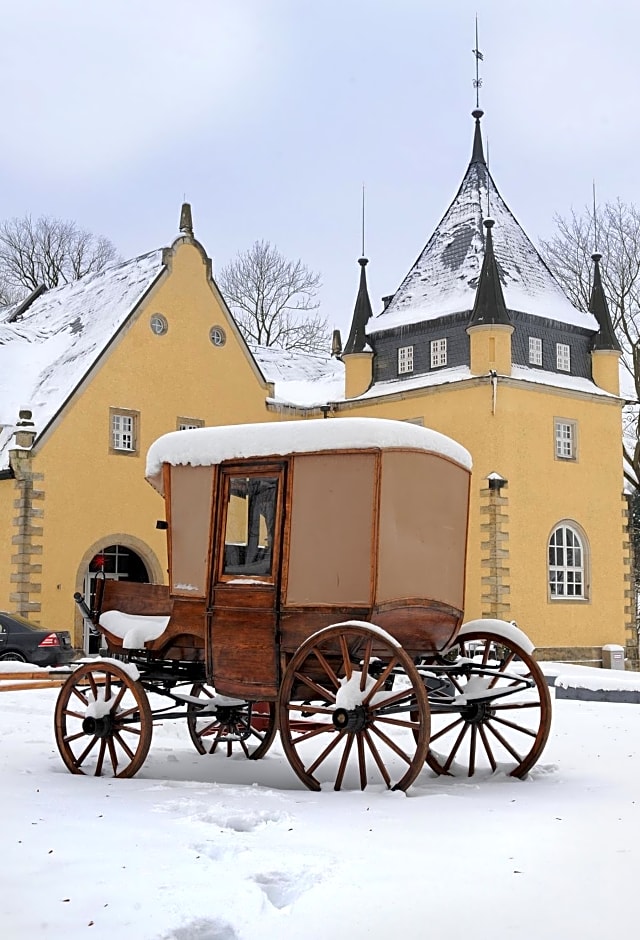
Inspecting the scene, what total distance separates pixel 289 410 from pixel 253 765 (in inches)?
766

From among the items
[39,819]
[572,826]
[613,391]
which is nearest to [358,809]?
[572,826]

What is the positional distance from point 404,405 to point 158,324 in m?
6.27

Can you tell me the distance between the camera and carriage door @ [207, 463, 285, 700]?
8914 mm

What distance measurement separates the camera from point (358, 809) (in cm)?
736

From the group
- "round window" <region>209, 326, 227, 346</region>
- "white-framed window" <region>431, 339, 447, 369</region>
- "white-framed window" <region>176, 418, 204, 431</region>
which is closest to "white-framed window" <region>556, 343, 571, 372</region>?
"white-framed window" <region>431, 339, 447, 369</region>

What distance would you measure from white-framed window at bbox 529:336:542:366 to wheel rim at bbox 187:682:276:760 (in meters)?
18.4

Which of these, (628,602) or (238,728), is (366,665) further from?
(628,602)

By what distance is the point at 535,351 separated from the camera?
1101 inches

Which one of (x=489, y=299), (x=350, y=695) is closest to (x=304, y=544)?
(x=350, y=695)

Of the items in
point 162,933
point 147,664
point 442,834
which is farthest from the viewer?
point 147,664

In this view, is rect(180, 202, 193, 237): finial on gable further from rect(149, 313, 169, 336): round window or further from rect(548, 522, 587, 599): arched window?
rect(548, 522, 587, 599): arched window

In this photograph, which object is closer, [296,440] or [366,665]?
[366,665]

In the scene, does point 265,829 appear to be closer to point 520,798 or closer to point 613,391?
point 520,798

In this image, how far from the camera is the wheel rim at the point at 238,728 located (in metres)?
10.4
